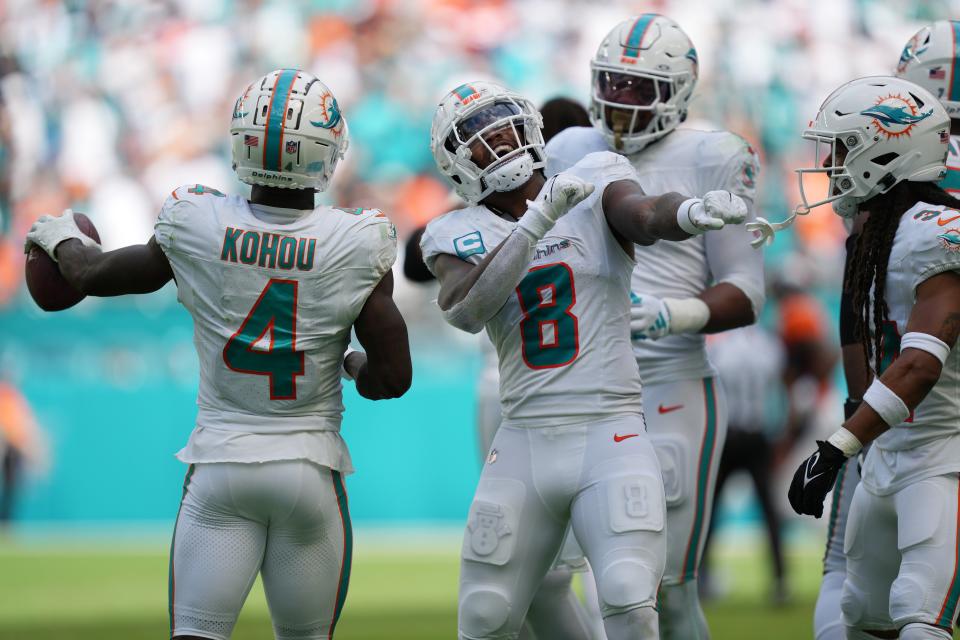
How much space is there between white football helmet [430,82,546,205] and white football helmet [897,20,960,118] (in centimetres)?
169

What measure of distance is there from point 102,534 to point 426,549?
10.6 feet

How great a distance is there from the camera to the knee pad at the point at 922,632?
3455mm

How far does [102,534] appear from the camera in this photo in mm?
12523

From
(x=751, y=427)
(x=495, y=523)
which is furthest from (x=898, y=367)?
(x=751, y=427)

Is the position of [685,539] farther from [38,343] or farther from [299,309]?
[38,343]

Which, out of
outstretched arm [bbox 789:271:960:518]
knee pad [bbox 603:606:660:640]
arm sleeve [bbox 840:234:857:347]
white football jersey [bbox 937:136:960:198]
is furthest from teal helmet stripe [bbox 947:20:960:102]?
knee pad [bbox 603:606:660:640]

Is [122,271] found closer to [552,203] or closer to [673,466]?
[552,203]

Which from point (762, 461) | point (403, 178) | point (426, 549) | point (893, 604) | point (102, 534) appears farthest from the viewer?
point (403, 178)

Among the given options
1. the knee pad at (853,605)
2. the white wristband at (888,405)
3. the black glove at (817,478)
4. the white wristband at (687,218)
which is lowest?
the knee pad at (853,605)

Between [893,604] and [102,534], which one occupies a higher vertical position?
[893,604]

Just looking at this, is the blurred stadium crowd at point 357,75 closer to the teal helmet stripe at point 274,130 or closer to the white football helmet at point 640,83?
the white football helmet at point 640,83

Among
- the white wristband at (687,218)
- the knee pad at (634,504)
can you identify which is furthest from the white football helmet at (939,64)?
the knee pad at (634,504)

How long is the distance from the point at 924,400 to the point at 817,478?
A: 1.60 feet

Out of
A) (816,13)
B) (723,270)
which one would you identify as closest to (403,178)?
(816,13)
